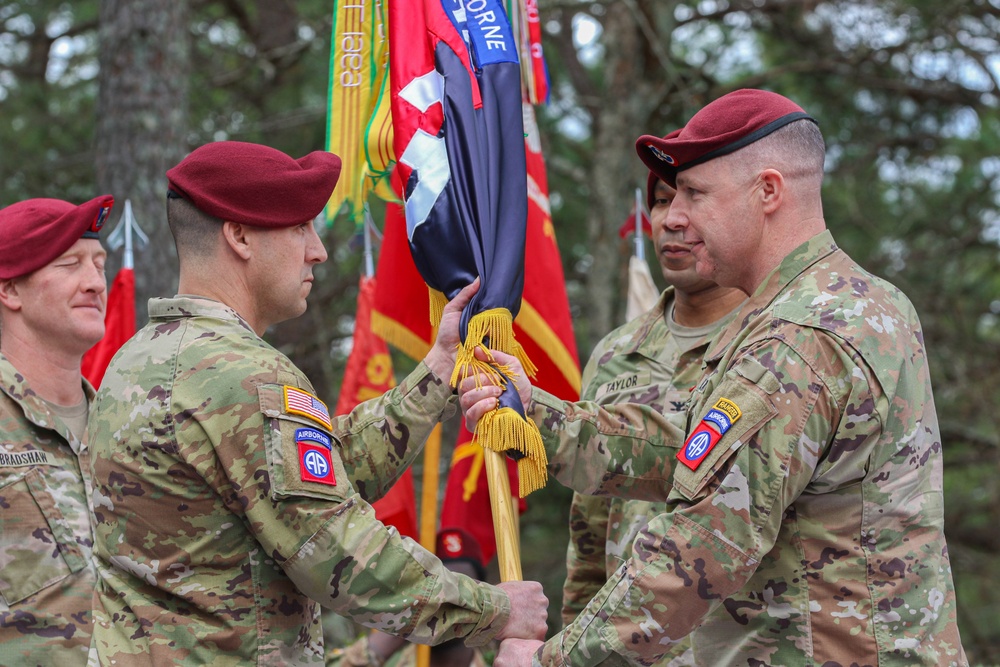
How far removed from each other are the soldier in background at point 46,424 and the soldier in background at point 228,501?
2.96 ft

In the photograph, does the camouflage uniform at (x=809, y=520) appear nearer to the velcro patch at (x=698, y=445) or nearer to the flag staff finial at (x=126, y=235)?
the velcro patch at (x=698, y=445)

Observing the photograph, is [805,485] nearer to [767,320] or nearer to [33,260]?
[767,320]

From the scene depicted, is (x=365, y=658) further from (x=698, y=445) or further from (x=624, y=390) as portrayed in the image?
(x=698, y=445)

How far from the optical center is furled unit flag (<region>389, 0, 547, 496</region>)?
3475 mm

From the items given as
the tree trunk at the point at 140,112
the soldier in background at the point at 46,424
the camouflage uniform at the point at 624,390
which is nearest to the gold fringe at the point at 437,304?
the camouflage uniform at the point at 624,390

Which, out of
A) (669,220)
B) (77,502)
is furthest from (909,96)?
(77,502)

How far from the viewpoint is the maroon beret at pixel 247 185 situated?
2.86 m

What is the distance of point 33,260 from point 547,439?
201 centimetres

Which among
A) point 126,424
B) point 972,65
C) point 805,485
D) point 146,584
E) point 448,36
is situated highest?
point 448,36

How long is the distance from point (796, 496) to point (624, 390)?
1494 millimetres

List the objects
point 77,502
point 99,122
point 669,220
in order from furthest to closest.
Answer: point 99,122
point 77,502
point 669,220

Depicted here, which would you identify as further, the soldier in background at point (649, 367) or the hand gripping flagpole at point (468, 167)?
the soldier in background at point (649, 367)

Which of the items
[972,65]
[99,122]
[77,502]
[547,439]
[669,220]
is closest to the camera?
[669,220]

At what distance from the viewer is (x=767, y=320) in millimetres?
2744
